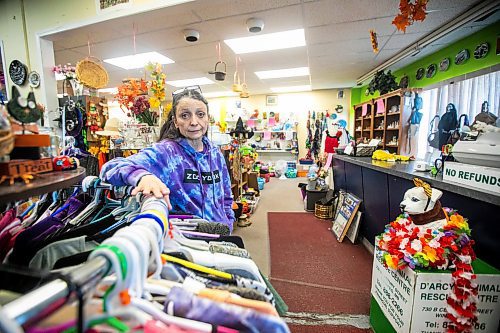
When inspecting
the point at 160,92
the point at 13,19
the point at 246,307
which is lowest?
the point at 246,307

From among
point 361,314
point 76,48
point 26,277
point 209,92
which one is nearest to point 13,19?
point 76,48

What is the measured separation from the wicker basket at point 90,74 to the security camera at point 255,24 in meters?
1.87

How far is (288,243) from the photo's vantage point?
3021 millimetres

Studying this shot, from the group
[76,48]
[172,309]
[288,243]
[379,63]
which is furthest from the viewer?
[379,63]

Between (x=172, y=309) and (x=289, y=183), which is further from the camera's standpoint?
(x=289, y=183)

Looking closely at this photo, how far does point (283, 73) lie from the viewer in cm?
580

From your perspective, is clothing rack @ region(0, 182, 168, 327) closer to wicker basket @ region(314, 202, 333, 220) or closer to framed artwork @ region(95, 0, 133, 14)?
framed artwork @ region(95, 0, 133, 14)

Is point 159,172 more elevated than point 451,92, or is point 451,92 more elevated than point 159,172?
point 451,92

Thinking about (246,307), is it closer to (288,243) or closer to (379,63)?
(288,243)

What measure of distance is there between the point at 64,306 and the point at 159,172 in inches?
33.0

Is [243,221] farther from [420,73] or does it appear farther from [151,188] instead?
[420,73]

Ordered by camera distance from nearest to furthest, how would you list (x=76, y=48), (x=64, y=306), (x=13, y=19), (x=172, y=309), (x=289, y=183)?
1. (x=64, y=306)
2. (x=172, y=309)
3. (x=13, y=19)
4. (x=76, y=48)
5. (x=289, y=183)

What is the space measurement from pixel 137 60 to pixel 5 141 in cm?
507

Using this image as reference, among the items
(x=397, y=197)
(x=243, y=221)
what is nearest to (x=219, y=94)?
(x=243, y=221)
